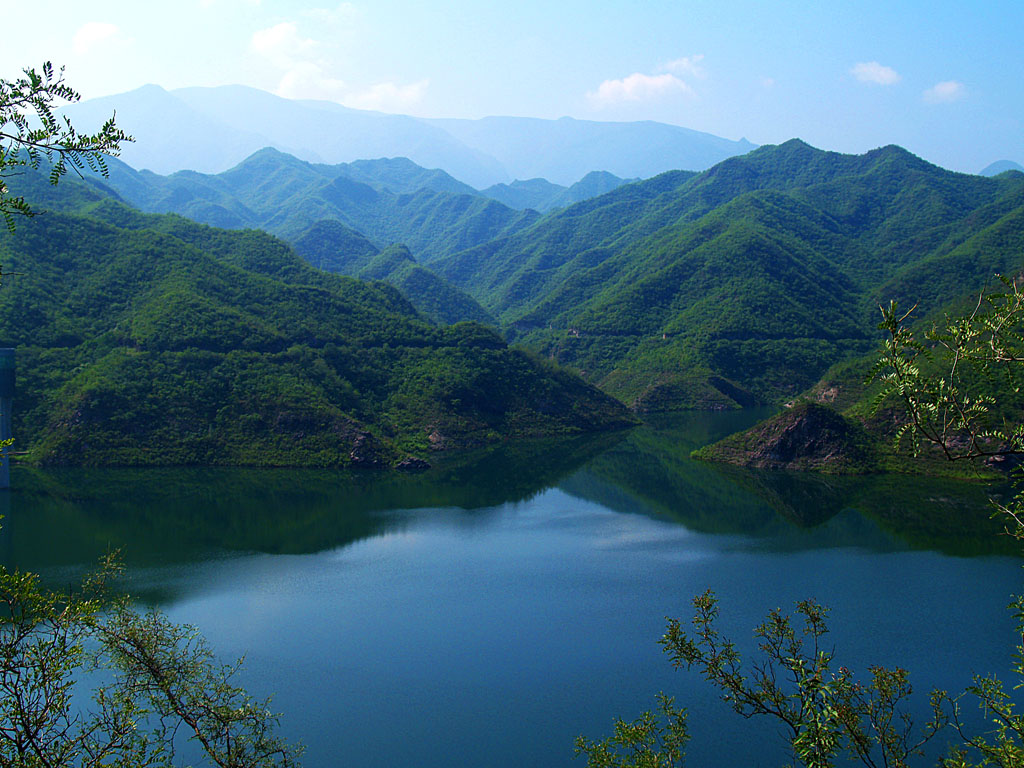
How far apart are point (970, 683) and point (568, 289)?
102273 mm

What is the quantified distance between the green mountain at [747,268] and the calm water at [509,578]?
37.0 m

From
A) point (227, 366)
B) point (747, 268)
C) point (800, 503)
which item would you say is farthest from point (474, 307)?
point (800, 503)

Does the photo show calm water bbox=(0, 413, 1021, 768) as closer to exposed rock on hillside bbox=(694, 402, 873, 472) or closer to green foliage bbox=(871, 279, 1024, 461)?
exposed rock on hillside bbox=(694, 402, 873, 472)

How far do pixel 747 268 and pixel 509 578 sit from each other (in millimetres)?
77692

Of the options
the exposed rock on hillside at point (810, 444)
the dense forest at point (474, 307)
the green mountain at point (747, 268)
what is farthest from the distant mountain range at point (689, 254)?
the exposed rock on hillside at point (810, 444)

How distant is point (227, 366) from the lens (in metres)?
57.1

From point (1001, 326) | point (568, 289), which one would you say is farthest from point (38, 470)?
point (568, 289)

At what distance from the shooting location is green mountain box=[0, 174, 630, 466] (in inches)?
2066

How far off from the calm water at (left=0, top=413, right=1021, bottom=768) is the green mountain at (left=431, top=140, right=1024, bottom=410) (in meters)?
37.0

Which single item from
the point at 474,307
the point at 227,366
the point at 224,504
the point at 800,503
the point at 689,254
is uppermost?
the point at 689,254

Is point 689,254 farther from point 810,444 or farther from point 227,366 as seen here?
point 227,366

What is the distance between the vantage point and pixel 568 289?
401 ft

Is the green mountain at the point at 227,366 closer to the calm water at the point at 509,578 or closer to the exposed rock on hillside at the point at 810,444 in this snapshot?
the calm water at the point at 509,578

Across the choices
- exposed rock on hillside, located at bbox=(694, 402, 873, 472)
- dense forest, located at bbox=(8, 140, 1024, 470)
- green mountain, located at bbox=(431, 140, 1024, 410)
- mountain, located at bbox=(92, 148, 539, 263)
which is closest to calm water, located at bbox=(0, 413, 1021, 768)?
exposed rock on hillside, located at bbox=(694, 402, 873, 472)
